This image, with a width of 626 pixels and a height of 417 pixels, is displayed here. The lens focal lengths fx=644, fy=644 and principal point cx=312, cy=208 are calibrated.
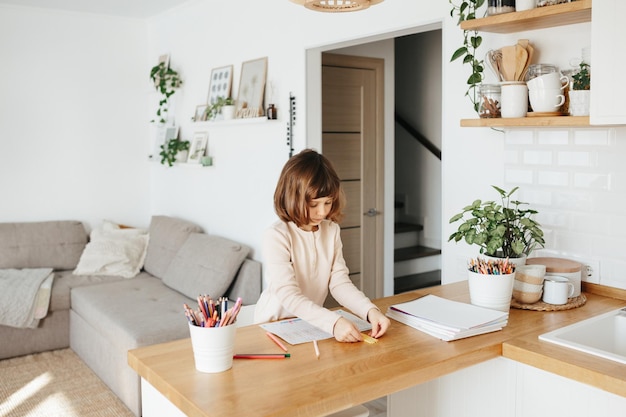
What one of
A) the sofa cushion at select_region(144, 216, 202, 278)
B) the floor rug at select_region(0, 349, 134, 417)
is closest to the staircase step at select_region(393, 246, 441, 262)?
the sofa cushion at select_region(144, 216, 202, 278)

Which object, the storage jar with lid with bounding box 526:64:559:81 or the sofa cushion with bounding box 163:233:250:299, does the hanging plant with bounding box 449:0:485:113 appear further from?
the sofa cushion with bounding box 163:233:250:299

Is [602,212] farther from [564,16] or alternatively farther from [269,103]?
[269,103]

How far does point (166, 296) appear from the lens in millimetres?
4359

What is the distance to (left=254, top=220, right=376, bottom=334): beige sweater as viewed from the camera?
2074 millimetres

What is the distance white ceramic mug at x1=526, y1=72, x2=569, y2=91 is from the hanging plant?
317mm

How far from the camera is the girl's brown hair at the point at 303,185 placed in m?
2.06

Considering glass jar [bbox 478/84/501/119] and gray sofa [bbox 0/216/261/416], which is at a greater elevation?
glass jar [bbox 478/84/501/119]

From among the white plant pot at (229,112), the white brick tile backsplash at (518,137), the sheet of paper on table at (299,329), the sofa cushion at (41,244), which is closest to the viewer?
the sheet of paper on table at (299,329)

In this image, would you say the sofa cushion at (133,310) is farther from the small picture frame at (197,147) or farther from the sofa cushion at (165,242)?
the small picture frame at (197,147)

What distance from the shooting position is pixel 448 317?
205cm

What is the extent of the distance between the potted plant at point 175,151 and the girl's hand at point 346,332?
3594 millimetres

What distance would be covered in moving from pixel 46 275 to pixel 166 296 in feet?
3.31

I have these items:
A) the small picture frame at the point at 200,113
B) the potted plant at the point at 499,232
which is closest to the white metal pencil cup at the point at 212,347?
the potted plant at the point at 499,232

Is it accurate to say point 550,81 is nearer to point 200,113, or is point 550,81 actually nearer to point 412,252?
point 412,252
